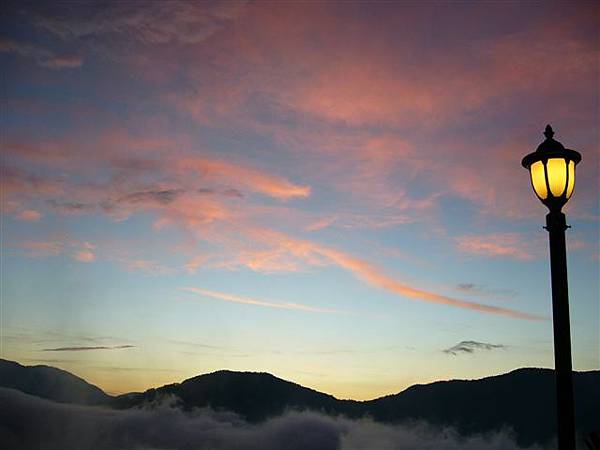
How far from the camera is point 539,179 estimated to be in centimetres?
640

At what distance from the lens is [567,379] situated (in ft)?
18.7

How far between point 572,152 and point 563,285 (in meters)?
1.32

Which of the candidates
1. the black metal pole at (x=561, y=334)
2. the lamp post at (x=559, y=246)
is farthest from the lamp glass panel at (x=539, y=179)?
the black metal pole at (x=561, y=334)

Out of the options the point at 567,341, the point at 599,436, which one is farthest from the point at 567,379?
the point at 599,436

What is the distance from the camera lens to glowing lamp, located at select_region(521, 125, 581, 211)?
6301 mm

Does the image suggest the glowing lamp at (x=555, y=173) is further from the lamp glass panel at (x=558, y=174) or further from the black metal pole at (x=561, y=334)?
the black metal pole at (x=561, y=334)

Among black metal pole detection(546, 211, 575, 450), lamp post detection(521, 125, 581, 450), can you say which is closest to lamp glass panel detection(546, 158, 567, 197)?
lamp post detection(521, 125, 581, 450)

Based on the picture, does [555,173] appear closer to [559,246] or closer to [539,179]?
[539,179]

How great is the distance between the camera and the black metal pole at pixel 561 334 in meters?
5.64

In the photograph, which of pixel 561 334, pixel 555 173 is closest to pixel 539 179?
pixel 555 173

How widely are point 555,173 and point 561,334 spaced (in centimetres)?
158

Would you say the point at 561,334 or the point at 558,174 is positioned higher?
the point at 558,174

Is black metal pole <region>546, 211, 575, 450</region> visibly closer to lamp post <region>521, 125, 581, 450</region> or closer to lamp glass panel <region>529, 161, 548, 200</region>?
lamp post <region>521, 125, 581, 450</region>

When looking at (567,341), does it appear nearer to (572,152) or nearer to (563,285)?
(563,285)
